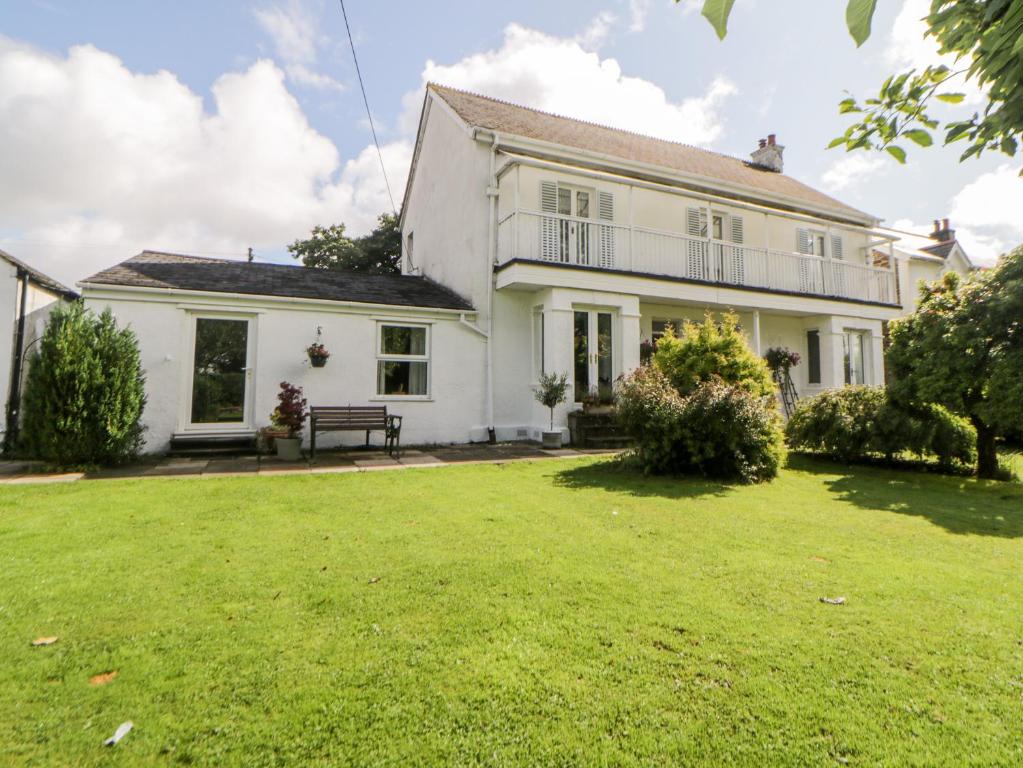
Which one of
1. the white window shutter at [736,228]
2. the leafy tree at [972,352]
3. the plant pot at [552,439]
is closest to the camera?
the leafy tree at [972,352]

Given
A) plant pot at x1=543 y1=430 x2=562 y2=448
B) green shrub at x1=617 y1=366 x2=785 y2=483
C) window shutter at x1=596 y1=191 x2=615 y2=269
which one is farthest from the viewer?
window shutter at x1=596 y1=191 x2=615 y2=269

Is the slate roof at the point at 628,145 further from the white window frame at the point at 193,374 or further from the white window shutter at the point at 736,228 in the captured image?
the white window frame at the point at 193,374

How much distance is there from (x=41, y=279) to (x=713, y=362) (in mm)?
12652

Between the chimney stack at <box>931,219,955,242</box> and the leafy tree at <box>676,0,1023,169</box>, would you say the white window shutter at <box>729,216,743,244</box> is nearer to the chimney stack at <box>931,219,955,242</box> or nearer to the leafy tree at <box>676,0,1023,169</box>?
the leafy tree at <box>676,0,1023,169</box>

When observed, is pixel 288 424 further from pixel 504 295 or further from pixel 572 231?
pixel 572 231

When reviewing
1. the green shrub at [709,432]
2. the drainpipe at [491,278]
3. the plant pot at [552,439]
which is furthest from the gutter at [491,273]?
the green shrub at [709,432]

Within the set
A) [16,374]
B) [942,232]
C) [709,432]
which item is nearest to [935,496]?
[709,432]

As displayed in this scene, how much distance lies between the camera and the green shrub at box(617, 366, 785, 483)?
24.8 feet

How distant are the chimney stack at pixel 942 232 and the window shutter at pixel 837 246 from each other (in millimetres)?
11223

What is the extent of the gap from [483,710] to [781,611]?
1.95 metres

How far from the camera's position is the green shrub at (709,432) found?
755 cm

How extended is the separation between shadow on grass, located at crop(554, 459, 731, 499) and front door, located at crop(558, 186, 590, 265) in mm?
5665

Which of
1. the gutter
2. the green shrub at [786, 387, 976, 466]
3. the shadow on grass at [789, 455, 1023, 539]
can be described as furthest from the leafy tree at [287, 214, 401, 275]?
the shadow on grass at [789, 455, 1023, 539]

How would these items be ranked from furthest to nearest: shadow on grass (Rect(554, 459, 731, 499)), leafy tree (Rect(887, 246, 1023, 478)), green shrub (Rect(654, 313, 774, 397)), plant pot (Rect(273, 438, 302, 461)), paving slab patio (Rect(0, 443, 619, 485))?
plant pot (Rect(273, 438, 302, 461)) < green shrub (Rect(654, 313, 774, 397)) < leafy tree (Rect(887, 246, 1023, 478)) < paving slab patio (Rect(0, 443, 619, 485)) < shadow on grass (Rect(554, 459, 731, 499))
